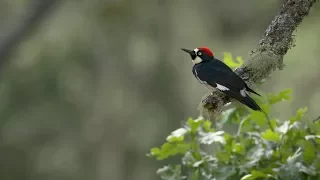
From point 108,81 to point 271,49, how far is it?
8.36m

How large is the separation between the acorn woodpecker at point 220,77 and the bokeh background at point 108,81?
16.0 feet

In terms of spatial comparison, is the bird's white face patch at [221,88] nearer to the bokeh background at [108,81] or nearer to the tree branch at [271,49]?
the tree branch at [271,49]

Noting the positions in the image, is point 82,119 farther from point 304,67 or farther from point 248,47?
point 304,67

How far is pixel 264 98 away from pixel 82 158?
885cm

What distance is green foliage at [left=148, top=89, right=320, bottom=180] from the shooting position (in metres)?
2.70

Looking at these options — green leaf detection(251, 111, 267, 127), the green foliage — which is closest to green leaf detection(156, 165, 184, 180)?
the green foliage

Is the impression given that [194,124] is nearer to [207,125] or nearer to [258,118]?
[207,125]

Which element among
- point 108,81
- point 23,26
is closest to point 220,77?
point 23,26

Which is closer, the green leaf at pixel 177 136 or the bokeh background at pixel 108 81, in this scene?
the green leaf at pixel 177 136

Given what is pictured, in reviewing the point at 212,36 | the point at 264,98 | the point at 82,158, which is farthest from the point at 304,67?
the point at 82,158

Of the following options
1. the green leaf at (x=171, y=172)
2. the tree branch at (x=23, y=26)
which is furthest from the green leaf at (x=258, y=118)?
the tree branch at (x=23, y=26)

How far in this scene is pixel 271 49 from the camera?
2.69 m

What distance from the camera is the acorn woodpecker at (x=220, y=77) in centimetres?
269

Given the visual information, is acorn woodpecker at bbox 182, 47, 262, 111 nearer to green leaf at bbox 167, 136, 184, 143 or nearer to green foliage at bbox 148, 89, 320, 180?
green foliage at bbox 148, 89, 320, 180
